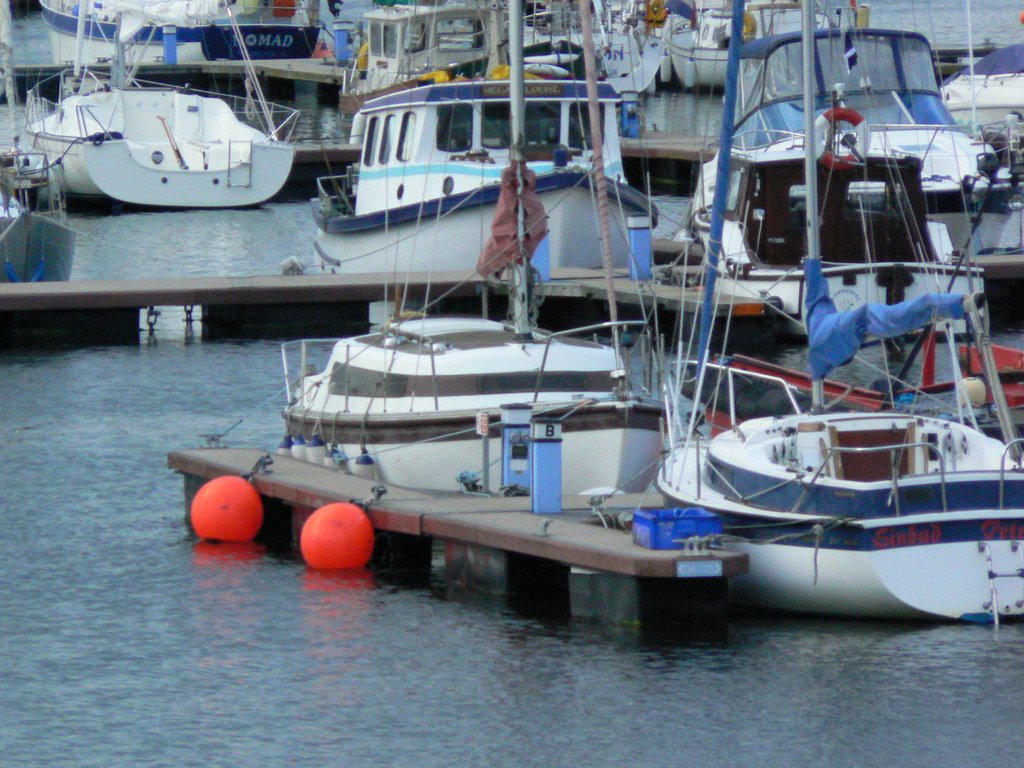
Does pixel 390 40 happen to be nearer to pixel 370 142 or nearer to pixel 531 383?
pixel 370 142

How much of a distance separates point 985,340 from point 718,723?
3814 mm

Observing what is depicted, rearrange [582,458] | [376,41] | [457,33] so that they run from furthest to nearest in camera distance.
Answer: [376,41] < [457,33] < [582,458]

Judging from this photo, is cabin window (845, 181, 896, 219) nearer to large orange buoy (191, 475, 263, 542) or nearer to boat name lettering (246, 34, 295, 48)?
large orange buoy (191, 475, 263, 542)

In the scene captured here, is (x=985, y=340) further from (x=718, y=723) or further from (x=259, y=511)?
(x=259, y=511)

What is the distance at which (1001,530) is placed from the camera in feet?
45.1

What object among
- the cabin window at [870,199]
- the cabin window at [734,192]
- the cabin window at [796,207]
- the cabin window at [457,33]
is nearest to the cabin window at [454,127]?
the cabin window at [734,192]

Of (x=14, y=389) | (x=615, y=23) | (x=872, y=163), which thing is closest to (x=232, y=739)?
(x=14, y=389)

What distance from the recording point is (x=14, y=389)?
24.5 meters

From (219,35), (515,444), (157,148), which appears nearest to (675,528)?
(515,444)

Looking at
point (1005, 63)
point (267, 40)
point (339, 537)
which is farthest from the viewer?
point (267, 40)

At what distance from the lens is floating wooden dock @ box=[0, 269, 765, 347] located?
27500 mm

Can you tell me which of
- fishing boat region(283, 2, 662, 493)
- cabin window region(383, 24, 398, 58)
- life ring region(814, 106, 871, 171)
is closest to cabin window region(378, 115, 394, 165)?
life ring region(814, 106, 871, 171)

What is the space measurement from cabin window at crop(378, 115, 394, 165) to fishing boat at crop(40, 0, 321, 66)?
34.5 meters

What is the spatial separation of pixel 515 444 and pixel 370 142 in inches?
548
